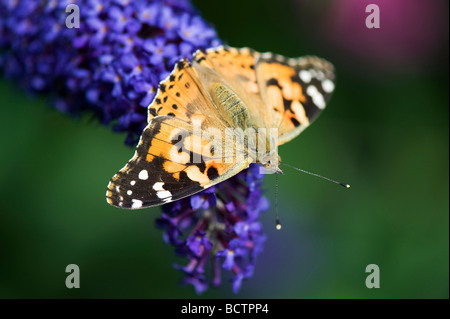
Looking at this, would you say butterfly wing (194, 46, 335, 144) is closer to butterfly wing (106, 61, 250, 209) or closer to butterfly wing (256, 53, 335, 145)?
butterfly wing (256, 53, 335, 145)

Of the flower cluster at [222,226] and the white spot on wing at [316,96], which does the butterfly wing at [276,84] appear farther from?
the flower cluster at [222,226]

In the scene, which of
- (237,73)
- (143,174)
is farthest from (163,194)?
(237,73)

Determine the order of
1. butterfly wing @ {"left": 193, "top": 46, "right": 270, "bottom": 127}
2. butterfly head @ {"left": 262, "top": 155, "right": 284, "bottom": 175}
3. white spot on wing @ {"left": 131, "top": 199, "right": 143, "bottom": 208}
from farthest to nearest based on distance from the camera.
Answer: butterfly wing @ {"left": 193, "top": 46, "right": 270, "bottom": 127}
butterfly head @ {"left": 262, "top": 155, "right": 284, "bottom": 175}
white spot on wing @ {"left": 131, "top": 199, "right": 143, "bottom": 208}

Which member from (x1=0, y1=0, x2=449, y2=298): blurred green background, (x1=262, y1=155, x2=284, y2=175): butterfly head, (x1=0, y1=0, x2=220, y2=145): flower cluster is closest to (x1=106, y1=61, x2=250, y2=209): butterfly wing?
(x1=262, y1=155, x2=284, y2=175): butterfly head

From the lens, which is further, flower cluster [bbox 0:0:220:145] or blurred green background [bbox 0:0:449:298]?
blurred green background [bbox 0:0:449:298]

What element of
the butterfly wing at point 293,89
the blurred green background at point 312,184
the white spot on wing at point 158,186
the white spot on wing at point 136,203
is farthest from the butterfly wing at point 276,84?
the blurred green background at point 312,184
